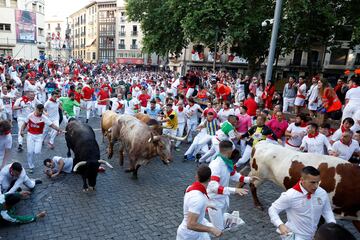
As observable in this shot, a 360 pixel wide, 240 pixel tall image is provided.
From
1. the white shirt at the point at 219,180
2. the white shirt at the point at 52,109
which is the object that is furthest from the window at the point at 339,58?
the white shirt at the point at 219,180

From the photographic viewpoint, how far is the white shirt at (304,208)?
159 inches

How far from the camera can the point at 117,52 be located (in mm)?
74812

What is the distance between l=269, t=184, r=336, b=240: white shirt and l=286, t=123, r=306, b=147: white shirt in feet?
15.8

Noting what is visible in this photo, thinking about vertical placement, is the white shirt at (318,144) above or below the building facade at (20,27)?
below

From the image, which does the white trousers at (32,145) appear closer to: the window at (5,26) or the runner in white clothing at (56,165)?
the runner in white clothing at (56,165)

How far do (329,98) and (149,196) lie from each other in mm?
7625

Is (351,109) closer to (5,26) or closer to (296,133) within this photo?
(296,133)

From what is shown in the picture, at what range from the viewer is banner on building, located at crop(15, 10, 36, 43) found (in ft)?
153

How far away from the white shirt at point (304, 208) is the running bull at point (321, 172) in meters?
1.90

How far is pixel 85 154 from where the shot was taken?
796 cm

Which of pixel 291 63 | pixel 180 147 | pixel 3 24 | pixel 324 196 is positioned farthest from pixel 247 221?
pixel 3 24

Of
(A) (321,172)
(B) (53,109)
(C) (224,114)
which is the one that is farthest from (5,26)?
(A) (321,172)

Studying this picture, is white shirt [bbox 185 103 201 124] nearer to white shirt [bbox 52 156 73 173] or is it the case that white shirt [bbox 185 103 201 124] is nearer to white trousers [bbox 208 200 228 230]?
white shirt [bbox 52 156 73 173]

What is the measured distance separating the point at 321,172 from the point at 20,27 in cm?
5201
